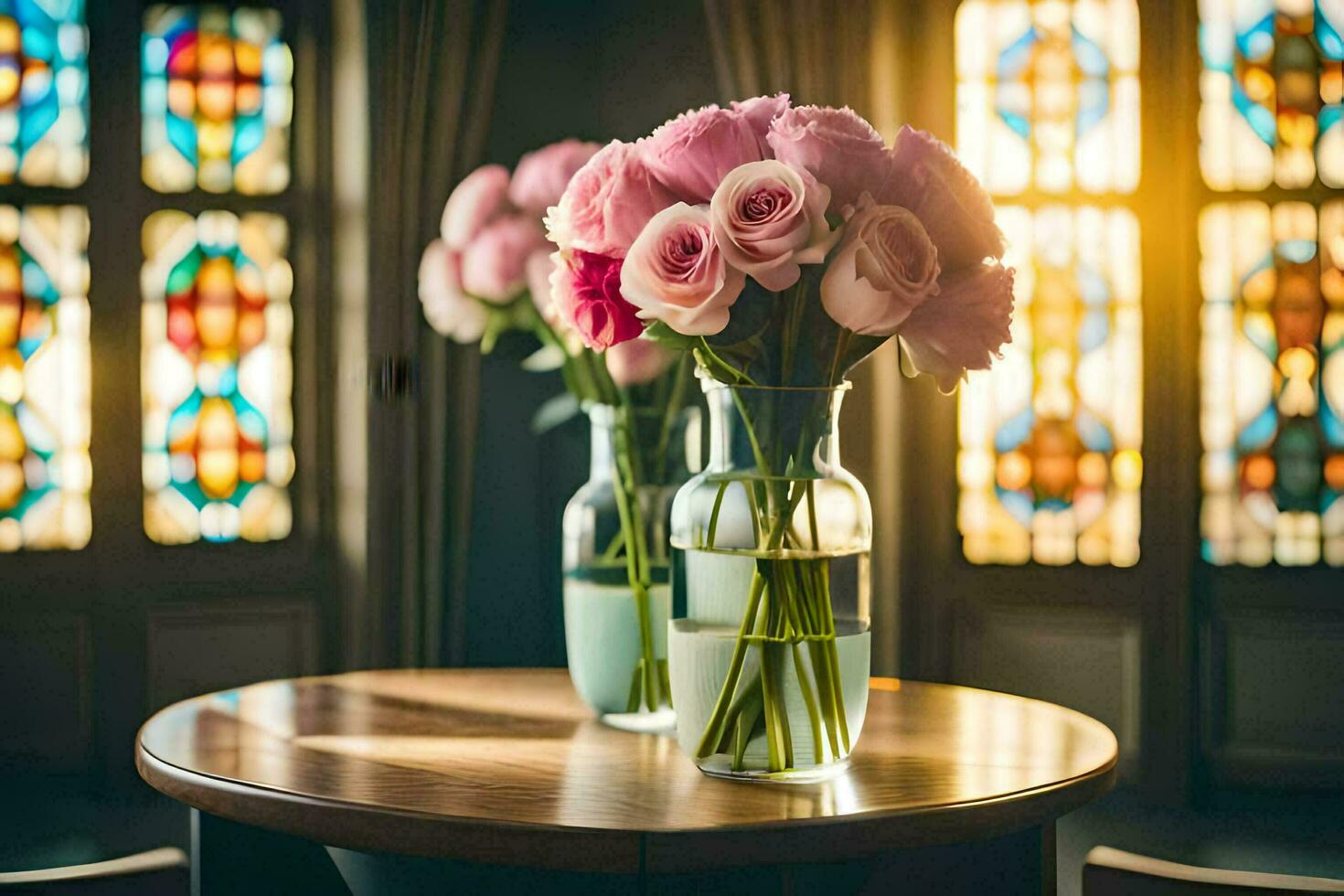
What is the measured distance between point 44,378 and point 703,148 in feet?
10.5

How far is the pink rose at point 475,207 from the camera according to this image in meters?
1.53

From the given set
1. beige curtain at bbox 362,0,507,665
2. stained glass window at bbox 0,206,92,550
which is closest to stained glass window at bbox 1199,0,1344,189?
beige curtain at bbox 362,0,507,665

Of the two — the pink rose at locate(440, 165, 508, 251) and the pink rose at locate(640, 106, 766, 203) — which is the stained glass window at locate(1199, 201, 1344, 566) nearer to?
the pink rose at locate(440, 165, 508, 251)

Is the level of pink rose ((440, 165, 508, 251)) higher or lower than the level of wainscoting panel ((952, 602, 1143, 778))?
higher

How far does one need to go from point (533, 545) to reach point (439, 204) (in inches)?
40.5

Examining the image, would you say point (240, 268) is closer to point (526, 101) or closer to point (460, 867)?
point (526, 101)

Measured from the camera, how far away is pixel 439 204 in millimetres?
3686

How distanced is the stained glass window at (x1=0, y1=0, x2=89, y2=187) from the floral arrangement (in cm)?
311

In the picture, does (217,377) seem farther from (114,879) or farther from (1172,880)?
(1172,880)

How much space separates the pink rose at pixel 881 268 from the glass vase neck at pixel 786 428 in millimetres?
99

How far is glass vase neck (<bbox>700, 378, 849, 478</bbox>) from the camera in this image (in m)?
1.17

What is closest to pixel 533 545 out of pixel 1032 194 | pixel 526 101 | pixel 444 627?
pixel 444 627

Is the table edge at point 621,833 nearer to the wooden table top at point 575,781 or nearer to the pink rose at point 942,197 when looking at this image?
the wooden table top at point 575,781

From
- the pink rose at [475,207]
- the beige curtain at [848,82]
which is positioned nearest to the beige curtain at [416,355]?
the beige curtain at [848,82]
